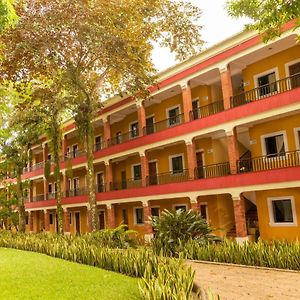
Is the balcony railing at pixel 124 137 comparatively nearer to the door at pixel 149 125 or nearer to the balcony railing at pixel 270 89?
the door at pixel 149 125

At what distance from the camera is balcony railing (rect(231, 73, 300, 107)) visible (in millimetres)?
18531

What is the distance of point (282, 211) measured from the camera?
1917 centimetres

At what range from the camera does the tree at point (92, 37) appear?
17.2 meters

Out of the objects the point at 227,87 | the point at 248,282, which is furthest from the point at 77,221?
the point at 248,282

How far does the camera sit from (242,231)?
1831 cm

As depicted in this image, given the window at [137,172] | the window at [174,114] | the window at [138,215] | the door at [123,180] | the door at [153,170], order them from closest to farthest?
the window at [174,114], the door at [153,170], the window at [138,215], the window at [137,172], the door at [123,180]

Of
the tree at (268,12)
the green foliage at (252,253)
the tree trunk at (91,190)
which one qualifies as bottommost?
the green foliage at (252,253)

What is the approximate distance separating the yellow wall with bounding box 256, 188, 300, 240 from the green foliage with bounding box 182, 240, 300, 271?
601 centimetres

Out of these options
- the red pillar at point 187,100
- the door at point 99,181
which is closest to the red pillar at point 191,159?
the red pillar at point 187,100

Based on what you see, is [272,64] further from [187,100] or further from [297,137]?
[187,100]

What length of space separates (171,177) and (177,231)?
10907 mm

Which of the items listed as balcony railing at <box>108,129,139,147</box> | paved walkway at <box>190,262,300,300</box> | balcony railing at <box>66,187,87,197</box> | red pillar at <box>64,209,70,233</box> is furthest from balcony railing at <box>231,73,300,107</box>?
red pillar at <box>64,209,70,233</box>

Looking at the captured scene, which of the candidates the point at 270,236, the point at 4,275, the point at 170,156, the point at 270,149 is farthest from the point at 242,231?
the point at 4,275

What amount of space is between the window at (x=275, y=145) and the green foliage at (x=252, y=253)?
24.8 feet
